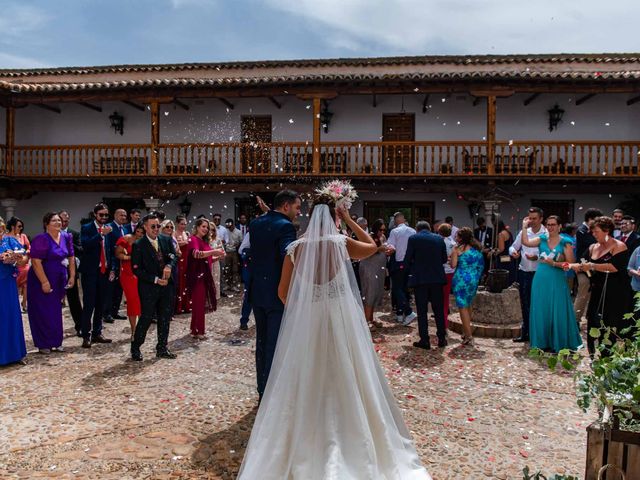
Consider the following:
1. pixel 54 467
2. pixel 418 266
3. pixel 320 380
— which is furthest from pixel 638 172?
pixel 54 467

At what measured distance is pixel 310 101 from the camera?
53.3 ft

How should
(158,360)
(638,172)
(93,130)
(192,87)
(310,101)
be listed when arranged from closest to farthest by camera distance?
(158,360) < (638,172) < (192,87) < (310,101) < (93,130)

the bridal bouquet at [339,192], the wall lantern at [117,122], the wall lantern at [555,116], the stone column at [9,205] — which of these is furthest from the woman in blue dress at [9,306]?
the wall lantern at [555,116]

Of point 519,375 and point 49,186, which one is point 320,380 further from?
point 49,186

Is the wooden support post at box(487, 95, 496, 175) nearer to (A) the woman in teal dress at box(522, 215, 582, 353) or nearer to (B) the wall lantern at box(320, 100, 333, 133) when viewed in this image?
(B) the wall lantern at box(320, 100, 333, 133)

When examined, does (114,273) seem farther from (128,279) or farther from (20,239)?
(20,239)

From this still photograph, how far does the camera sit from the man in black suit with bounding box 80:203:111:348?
22.4 feet

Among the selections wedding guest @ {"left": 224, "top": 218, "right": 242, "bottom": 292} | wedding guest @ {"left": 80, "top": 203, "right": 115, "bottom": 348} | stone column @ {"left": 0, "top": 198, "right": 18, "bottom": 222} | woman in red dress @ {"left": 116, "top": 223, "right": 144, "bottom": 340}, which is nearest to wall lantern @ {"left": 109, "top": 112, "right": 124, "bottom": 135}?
stone column @ {"left": 0, "top": 198, "right": 18, "bottom": 222}

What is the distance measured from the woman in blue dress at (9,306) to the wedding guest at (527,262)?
260 inches

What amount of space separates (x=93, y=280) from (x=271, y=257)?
3.78m

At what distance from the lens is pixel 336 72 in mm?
17453

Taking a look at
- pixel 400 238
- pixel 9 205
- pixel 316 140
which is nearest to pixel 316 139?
pixel 316 140

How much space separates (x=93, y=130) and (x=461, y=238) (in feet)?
49.1

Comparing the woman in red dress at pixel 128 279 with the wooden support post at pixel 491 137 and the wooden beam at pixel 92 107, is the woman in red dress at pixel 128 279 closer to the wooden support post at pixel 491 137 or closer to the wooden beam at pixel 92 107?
the wooden support post at pixel 491 137
